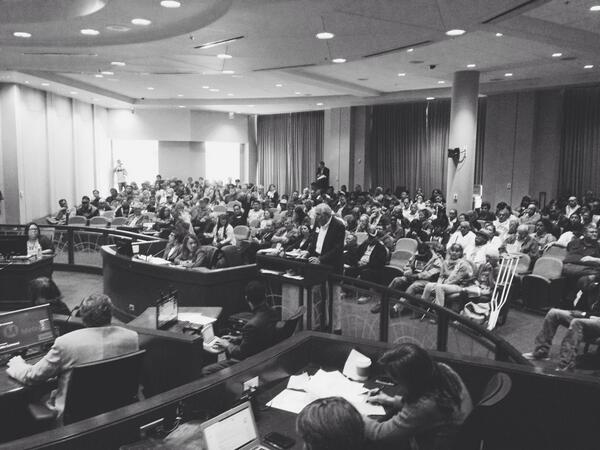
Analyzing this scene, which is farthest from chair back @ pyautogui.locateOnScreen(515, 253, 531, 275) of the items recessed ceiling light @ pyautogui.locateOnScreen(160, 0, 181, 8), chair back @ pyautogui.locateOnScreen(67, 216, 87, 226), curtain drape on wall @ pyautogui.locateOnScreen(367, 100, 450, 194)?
curtain drape on wall @ pyautogui.locateOnScreen(367, 100, 450, 194)

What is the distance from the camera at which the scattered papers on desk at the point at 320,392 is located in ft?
9.11

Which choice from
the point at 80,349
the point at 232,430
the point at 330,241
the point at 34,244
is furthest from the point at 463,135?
the point at 232,430

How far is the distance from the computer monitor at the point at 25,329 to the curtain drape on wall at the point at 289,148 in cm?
1795

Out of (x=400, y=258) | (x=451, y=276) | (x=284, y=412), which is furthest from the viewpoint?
(x=400, y=258)

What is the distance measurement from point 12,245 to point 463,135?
963 cm

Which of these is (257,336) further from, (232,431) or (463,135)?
(463,135)

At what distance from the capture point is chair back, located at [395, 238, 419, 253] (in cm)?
877

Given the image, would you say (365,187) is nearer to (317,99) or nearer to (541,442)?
(317,99)

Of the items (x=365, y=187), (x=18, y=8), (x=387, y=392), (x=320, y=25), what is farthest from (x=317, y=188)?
(x=387, y=392)

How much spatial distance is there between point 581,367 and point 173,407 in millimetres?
4398

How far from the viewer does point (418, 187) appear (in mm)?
19219

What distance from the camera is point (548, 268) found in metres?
7.46

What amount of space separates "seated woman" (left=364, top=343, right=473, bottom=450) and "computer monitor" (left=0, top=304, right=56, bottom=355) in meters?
2.67

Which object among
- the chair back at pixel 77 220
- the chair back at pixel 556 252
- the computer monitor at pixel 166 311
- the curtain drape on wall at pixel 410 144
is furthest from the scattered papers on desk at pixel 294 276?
the curtain drape on wall at pixel 410 144
